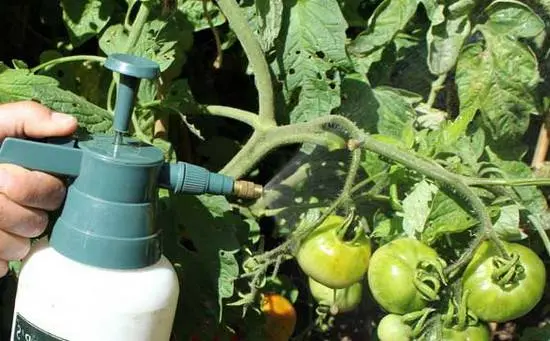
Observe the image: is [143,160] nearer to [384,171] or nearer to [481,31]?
[384,171]

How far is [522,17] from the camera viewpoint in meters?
1.21

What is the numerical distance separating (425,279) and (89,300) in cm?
38

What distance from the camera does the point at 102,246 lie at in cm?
90

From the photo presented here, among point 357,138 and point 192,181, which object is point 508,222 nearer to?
point 357,138

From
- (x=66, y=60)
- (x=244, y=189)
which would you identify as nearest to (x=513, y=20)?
(x=244, y=189)

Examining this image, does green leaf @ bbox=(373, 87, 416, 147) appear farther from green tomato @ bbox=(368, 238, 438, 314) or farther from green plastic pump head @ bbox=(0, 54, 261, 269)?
green plastic pump head @ bbox=(0, 54, 261, 269)

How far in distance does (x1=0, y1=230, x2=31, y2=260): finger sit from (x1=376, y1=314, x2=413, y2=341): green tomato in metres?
0.44

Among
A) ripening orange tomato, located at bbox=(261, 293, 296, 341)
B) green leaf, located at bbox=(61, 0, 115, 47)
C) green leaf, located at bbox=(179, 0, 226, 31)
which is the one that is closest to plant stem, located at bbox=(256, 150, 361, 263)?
ripening orange tomato, located at bbox=(261, 293, 296, 341)

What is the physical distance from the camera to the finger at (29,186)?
0.94m

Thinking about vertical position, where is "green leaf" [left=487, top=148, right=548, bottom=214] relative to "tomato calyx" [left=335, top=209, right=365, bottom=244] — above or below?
above

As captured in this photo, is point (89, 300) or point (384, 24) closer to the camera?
point (89, 300)

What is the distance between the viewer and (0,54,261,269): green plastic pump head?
901 mm

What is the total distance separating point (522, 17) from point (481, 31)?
57 mm

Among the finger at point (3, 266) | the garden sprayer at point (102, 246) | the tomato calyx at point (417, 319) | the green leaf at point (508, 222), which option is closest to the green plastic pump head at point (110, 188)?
the garden sprayer at point (102, 246)
